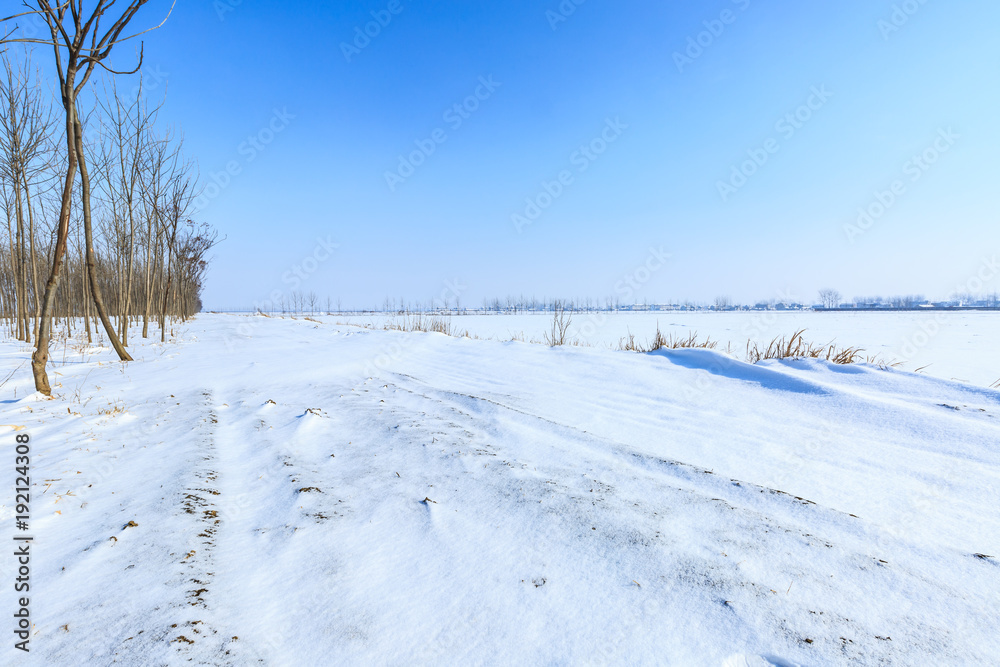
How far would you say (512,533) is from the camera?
60.1 inches

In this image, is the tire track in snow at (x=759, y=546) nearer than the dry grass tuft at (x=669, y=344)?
Yes

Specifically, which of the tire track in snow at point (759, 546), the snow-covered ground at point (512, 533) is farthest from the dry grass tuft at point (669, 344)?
the tire track in snow at point (759, 546)

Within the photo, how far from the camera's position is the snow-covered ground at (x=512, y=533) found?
3.41 feet

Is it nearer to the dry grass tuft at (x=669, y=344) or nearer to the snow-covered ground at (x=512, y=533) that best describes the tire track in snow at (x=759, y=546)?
the snow-covered ground at (x=512, y=533)

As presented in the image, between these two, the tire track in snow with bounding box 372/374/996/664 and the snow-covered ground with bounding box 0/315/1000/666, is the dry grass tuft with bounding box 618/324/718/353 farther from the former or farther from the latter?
the tire track in snow with bounding box 372/374/996/664

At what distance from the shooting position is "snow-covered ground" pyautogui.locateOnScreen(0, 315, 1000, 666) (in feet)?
3.41

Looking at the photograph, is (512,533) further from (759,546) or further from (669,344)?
(669,344)

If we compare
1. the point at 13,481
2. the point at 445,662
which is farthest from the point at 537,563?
the point at 13,481

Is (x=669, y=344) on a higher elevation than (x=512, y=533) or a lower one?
higher

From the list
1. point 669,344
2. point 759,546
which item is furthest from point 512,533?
point 669,344

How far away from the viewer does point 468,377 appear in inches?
197

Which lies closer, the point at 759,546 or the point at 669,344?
the point at 759,546

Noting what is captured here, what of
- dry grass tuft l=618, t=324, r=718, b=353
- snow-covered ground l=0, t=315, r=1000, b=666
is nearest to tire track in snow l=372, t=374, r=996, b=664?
snow-covered ground l=0, t=315, r=1000, b=666

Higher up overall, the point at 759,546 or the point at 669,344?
the point at 669,344
